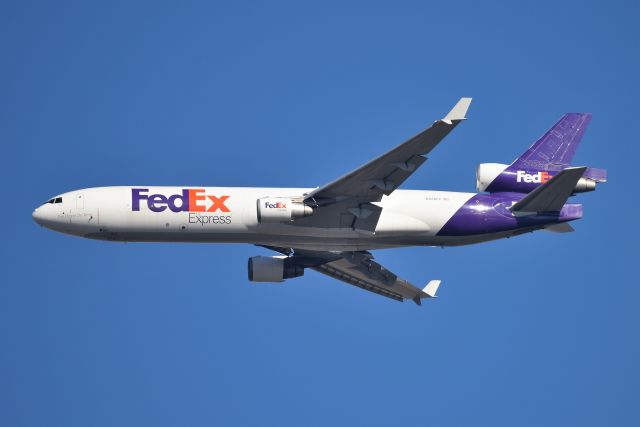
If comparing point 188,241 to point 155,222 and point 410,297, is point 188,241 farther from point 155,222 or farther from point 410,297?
point 410,297

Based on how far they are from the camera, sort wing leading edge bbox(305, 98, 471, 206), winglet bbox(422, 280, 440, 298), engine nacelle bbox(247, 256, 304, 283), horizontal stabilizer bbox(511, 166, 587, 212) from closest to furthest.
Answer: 1. wing leading edge bbox(305, 98, 471, 206)
2. horizontal stabilizer bbox(511, 166, 587, 212)
3. engine nacelle bbox(247, 256, 304, 283)
4. winglet bbox(422, 280, 440, 298)

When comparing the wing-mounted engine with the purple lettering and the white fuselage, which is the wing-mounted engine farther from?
the purple lettering

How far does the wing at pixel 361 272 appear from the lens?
201 ft

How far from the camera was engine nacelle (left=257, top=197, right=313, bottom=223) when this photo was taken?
5394 cm

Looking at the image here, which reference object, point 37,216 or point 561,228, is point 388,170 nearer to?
point 561,228

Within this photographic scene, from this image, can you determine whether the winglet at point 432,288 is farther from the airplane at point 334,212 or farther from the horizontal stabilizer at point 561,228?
the horizontal stabilizer at point 561,228

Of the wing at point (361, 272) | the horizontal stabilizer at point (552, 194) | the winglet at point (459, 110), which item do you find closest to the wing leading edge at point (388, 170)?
the winglet at point (459, 110)

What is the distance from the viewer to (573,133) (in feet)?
196

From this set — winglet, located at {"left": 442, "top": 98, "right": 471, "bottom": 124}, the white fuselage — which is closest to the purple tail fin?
the white fuselage

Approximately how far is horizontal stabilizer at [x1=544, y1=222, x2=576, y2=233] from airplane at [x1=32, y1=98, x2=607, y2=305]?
50mm

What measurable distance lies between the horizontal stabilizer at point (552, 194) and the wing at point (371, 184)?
6.57m

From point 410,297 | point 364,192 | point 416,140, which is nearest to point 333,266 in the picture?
point 410,297

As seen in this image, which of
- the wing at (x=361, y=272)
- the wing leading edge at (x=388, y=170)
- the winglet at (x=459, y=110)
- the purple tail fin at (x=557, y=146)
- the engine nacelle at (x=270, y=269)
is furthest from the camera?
the wing at (x=361, y=272)

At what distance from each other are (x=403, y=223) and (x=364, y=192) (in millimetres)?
2970
